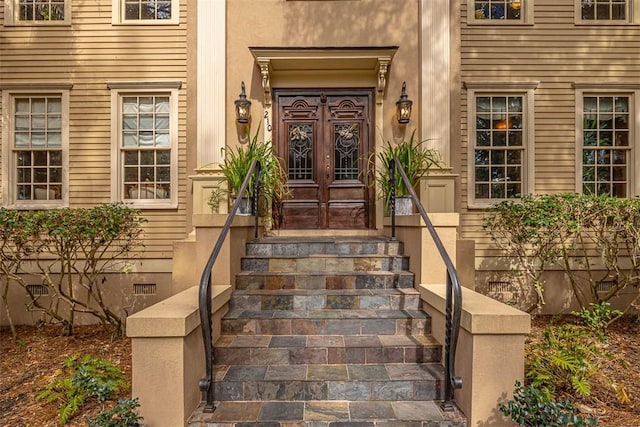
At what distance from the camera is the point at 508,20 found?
586 cm

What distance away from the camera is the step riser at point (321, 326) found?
3289 millimetres

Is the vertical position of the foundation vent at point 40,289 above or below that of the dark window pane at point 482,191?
below

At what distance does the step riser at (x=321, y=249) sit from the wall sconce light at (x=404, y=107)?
A: 2.19 metres

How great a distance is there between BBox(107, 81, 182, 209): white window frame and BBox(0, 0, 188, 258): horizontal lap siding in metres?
0.09

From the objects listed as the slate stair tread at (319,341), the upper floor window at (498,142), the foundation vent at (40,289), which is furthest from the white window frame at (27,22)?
the upper floor window at (498,142)

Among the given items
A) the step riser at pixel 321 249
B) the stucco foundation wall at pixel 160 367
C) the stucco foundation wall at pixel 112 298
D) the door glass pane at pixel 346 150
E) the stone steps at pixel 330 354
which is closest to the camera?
the stucco foundation wall at pixel 160 367

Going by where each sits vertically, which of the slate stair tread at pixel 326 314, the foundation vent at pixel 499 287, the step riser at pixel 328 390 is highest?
the slate stair tread at pixel 326 314

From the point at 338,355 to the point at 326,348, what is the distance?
119mm

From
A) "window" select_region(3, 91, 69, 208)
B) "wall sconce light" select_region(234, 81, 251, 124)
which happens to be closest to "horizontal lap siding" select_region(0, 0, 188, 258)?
"window" select_region(3, 91, 69, 208)

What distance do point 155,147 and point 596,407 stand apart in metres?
6.43

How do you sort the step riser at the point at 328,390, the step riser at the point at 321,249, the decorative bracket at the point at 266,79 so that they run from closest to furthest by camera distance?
the step riser at the point at 328,390, the step riser at the point at 321,249, the decorative bracket at the point at 266,79

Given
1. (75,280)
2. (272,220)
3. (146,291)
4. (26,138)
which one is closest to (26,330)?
(75,280)

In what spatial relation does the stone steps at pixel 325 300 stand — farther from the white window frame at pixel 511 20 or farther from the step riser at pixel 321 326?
the white window frame at pixel 511 20

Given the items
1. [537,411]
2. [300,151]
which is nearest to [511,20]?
[300,151]
